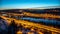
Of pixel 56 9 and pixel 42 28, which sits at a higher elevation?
pixel 56 9

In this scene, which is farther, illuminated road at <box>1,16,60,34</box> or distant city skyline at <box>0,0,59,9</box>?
distant city skyline at <box>0,0,59,9</box>

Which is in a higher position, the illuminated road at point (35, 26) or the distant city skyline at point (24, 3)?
the distant city skyline at point (24, 3)

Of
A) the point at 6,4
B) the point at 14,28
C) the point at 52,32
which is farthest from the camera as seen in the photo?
the point at 6,4

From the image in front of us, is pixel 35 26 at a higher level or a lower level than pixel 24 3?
lower

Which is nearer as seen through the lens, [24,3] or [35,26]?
[35,26]

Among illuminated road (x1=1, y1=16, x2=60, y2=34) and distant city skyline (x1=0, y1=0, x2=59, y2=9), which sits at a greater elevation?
distant city skyline (x1=0, y1=0, x2=59, y2=9)

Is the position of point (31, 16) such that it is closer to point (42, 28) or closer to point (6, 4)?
point (42, 28)

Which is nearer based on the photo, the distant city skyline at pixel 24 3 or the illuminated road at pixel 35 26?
the illuminated road at pixel 35 26

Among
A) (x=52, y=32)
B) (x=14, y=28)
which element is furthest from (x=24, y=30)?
(x=52, y=32)
